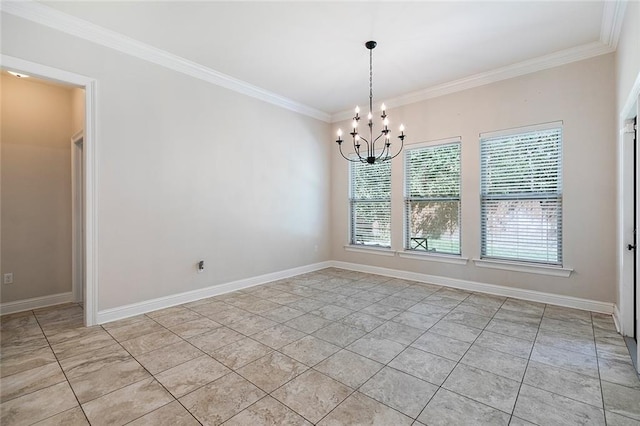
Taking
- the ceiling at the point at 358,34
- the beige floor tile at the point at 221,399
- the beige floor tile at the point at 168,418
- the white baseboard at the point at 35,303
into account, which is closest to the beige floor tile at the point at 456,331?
the beige floor tile at the point at 221,399

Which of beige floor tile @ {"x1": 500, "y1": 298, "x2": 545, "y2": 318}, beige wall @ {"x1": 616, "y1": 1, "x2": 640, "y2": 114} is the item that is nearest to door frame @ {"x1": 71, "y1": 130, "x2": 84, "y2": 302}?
beige floor tile @ {"x1": 500, "y1": 298, "x2": 545, "y2": 318}

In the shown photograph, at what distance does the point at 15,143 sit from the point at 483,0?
5.44 metres

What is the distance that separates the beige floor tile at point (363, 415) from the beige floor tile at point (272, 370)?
483 mm

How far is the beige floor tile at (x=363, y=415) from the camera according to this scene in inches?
68.6

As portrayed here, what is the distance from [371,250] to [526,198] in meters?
2.57

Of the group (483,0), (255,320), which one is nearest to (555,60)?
(483,0)

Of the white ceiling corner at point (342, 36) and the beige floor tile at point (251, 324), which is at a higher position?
the white ceiling corner at point (342, 36)

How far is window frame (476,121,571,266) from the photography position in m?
3.75

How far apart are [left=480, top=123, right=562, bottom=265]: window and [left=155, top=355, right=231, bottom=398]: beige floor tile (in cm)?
388

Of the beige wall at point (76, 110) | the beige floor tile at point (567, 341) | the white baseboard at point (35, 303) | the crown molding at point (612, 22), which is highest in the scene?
the crown molding at point (612, 22)

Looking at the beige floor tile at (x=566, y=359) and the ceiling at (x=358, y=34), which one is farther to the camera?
the ceiling at (x=358, y=34)

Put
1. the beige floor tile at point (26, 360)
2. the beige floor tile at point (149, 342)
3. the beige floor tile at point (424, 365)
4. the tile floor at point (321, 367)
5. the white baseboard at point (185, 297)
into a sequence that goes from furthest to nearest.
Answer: the white baseboard at point (185, 297), the beige floor tile at point (149, 342), the beige floor tile at point (26, 360), the beige floor tile at point (424, 365), the tile floor at point (321, 367)

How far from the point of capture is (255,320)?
10.9 ft

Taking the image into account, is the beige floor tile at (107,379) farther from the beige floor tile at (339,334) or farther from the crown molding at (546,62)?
the crown molding at (546,62)
